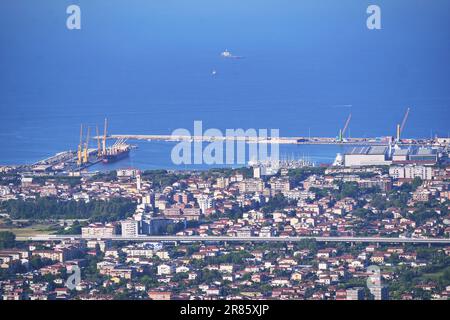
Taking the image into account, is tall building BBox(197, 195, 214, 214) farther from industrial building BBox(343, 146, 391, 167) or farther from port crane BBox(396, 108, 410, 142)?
port crane BBox(396, 108, 410, 142)

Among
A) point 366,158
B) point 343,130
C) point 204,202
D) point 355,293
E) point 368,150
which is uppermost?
point 343,130

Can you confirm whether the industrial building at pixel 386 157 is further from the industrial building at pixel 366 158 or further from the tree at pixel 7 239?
the tree at pixel 7 239

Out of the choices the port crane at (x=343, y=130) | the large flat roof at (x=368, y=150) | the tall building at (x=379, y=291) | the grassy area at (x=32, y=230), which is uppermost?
the port crane at (x=343, y=130)

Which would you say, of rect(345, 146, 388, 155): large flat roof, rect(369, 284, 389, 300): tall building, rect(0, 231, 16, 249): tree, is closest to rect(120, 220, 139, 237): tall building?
rect(0, 231, 16, 249): tree

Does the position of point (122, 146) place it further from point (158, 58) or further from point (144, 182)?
point (158, 58)

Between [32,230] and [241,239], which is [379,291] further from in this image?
[32,230]

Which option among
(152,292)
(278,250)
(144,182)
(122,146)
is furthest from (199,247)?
(122,146)

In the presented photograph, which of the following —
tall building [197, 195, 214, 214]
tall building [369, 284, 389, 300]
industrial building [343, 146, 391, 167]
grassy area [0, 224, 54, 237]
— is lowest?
tall building [369, 284, 389, 300]

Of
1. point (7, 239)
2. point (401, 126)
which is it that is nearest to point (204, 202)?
point (7, 239)

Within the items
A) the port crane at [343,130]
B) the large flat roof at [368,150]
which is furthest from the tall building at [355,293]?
the port crane at [343,130]
